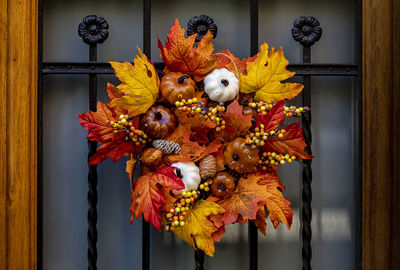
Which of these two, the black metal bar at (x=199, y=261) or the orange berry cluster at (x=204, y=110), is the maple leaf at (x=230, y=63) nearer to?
the orange berry cluster at (x=204, y=110)

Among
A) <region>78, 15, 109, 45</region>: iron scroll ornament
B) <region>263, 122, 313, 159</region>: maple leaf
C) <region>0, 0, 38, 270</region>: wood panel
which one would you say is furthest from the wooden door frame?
<region>263, 122, 313, 159</region>: maple leaf

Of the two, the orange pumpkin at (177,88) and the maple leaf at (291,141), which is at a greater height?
the orange pumpkin at (177,88)

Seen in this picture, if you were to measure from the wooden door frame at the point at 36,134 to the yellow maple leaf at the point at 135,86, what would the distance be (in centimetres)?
28

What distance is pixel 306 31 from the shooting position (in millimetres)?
766

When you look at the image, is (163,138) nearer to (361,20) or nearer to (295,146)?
(295,146)

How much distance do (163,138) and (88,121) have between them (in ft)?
0.56

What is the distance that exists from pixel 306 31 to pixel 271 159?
35cm

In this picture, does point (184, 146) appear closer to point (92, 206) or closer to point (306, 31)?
point (92, 206)

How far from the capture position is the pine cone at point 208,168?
2.15 ft

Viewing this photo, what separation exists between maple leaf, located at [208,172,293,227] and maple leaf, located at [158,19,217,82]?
270 millimetres

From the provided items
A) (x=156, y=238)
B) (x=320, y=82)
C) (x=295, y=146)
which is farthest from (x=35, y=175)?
(x=320, y=82)

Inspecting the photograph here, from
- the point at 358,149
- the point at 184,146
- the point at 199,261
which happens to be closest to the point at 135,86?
the point at 184,146

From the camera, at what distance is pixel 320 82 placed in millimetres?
837

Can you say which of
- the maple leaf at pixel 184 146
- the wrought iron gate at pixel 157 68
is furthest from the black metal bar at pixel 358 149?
the maple leaf at pixel 184 146
